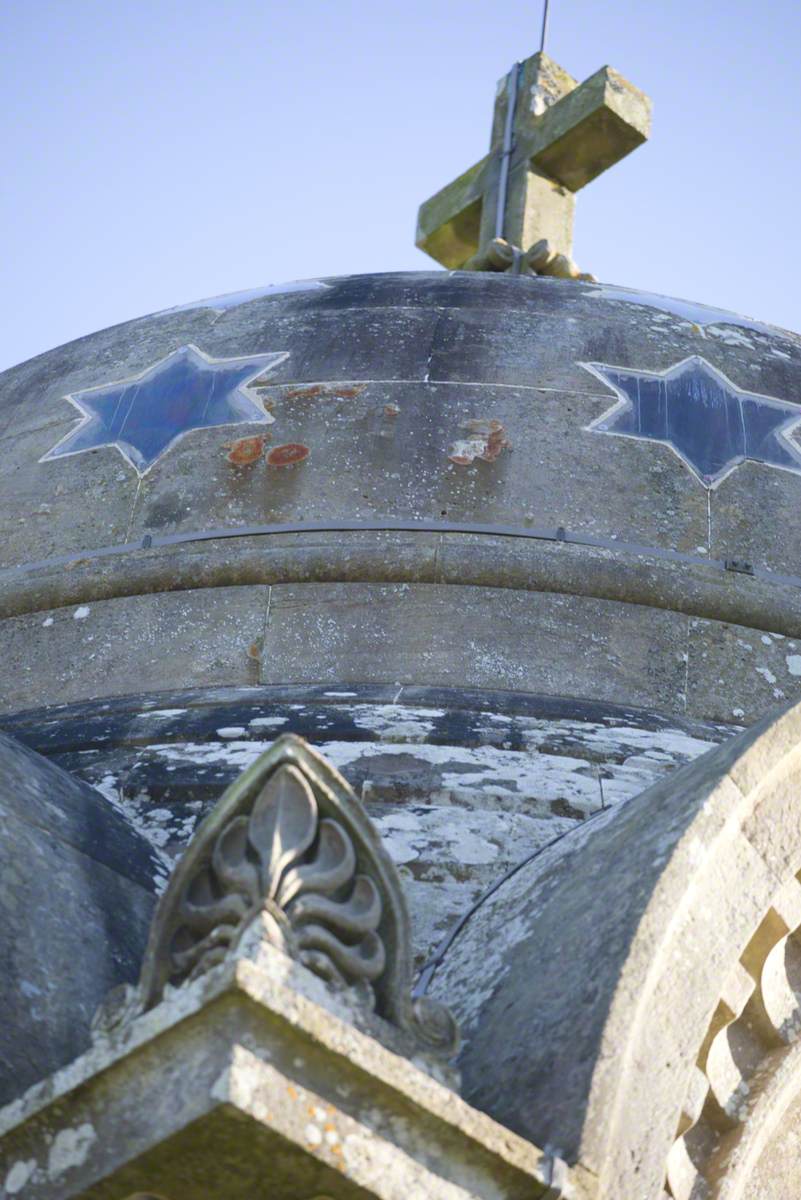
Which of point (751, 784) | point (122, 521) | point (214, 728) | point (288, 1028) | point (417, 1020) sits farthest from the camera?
point (122, 521)

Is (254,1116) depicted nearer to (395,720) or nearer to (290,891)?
(290,891)

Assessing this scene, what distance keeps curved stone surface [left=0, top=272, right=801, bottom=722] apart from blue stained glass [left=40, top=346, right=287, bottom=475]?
0.6 inches

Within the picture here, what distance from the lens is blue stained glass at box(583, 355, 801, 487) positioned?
21.3 feet

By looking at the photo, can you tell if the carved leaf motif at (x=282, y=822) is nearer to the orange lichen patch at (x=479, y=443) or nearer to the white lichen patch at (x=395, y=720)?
the white lichen patch at (x=395, y=720)

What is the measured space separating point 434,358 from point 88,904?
3.46 meters

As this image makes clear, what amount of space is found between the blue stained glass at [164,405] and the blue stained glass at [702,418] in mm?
1141

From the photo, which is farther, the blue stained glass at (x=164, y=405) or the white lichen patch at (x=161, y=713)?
the blue stained glass at (x=164, y=405)

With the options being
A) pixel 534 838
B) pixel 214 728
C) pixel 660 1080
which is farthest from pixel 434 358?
pixel 660 1080

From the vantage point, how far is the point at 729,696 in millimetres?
5590

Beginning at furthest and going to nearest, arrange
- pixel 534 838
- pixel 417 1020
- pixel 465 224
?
1. pixel 465 224
2. pixel 534 838
3. pixel 417 1020

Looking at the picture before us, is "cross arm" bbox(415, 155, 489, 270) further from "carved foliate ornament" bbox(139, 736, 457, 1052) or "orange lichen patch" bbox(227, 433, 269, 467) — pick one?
"carved foliate ornament" bbox(139, 736, 457, 1052)

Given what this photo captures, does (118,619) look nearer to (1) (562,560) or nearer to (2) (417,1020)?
(1) (562,560)

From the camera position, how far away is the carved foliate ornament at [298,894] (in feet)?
9.29

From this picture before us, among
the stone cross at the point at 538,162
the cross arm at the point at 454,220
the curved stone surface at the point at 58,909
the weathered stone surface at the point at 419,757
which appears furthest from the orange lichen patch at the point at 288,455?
the cross arm at the point at 454,220
